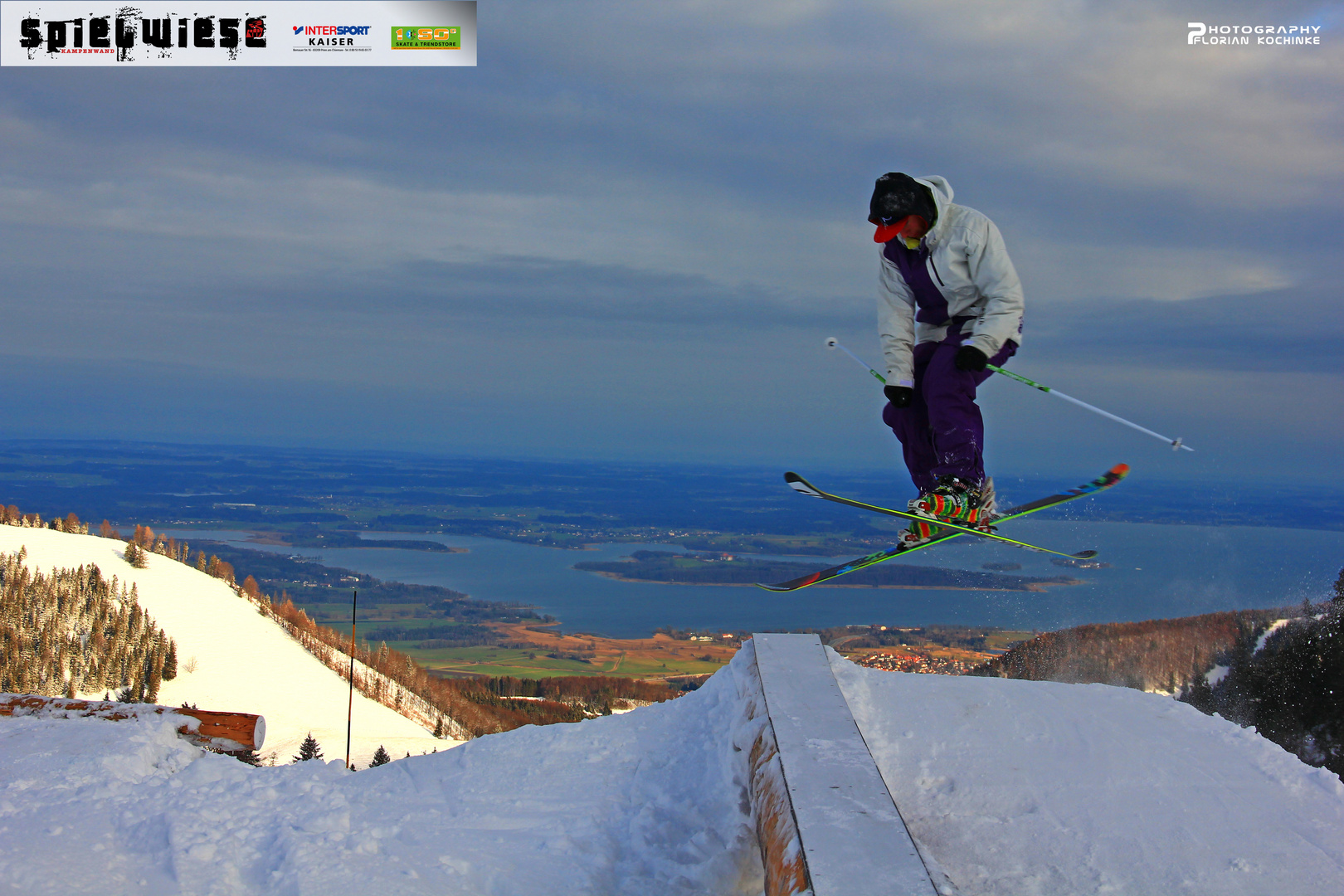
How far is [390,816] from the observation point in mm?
5418

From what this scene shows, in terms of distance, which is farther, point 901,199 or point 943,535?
point 943,535

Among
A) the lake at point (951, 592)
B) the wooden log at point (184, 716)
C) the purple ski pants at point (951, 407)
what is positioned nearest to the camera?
the wooden log at point (184, 716)

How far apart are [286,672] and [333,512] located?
98.9 metres

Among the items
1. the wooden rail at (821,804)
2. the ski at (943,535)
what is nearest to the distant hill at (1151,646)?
the ski at (943,535)

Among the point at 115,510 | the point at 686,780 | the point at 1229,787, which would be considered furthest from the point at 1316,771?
the point at 115,510

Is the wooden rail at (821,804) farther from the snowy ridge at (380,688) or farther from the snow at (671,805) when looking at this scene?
the snowy ridge at (380,688)

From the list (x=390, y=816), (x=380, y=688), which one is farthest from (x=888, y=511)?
(x=380, y=688)

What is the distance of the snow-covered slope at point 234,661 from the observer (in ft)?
153

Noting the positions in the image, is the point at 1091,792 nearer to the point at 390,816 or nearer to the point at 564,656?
the point at 390,816

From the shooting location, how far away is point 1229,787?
5504 mm

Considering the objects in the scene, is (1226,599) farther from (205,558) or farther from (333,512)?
(333,512)

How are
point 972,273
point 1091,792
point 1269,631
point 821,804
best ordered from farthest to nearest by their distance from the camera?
1. point 1269,631
2. point 972,273
3. point 1091,792
4. point 821,804

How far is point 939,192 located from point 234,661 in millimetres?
59424

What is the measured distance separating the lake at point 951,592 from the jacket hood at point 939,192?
2843mm
